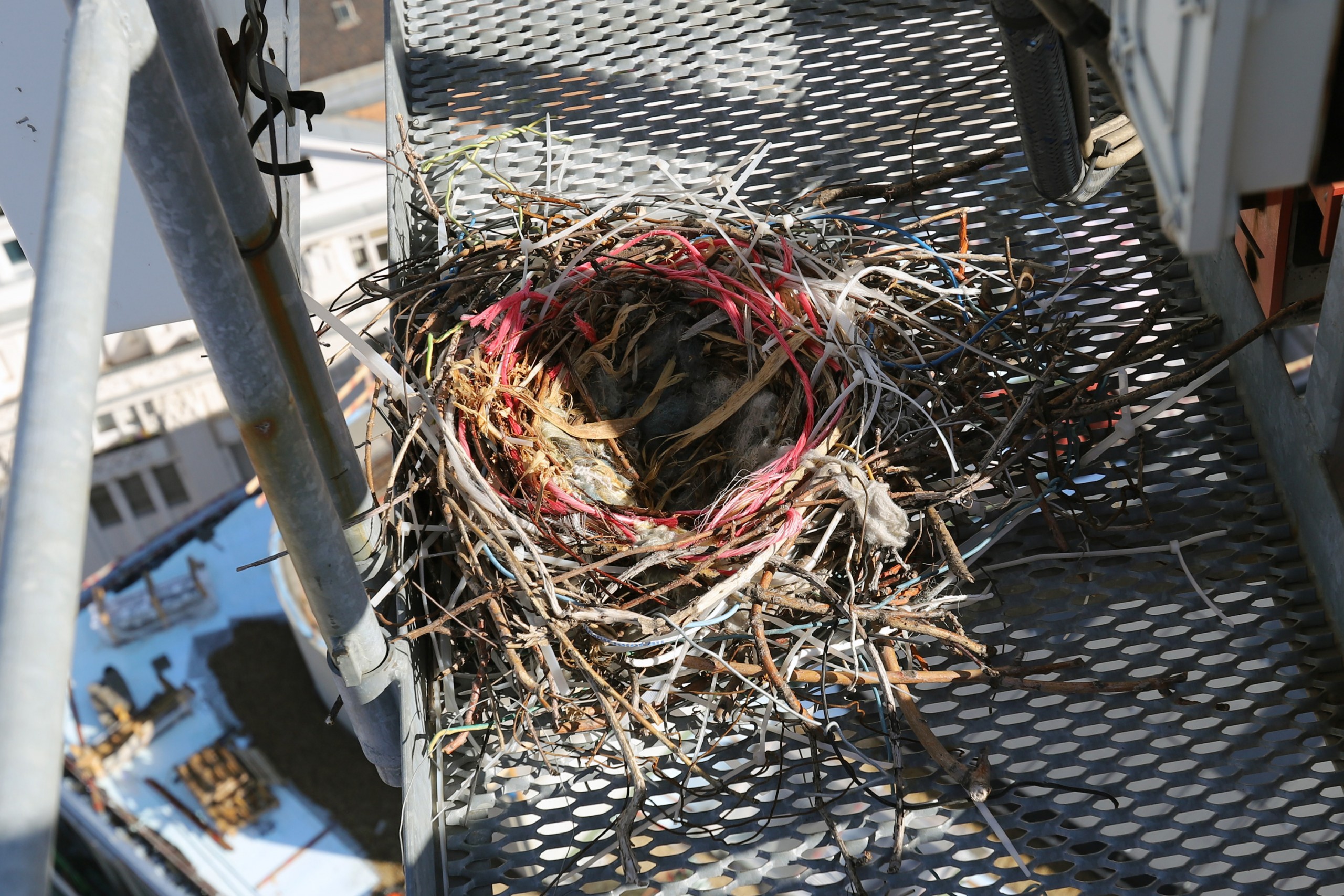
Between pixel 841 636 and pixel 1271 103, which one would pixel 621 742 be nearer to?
pixel 841 636

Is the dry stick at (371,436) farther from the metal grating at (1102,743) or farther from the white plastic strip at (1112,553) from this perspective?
the white plastic strip at (1112,553)

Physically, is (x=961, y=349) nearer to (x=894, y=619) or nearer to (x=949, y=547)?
(x=949, y=547)

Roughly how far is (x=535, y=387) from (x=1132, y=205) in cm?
132

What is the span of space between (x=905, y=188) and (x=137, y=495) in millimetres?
15891

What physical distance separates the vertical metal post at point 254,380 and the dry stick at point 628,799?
39cm

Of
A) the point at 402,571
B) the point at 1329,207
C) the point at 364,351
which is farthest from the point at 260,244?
the point at 1329,207

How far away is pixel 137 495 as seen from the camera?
1558cm

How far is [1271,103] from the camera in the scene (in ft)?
2.79

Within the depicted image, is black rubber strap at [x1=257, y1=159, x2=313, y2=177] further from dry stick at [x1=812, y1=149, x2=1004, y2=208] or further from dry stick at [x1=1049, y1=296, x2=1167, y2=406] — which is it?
dry stick at [x1=1049, y1=296, x2=1167, y2=406]

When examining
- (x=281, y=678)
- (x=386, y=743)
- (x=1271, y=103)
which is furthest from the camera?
(x=281, y=678)

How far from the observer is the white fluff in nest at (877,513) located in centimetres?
167

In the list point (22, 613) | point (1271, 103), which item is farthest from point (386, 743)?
point (1271, 103)

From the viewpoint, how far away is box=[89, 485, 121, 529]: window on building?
1540 centimetres

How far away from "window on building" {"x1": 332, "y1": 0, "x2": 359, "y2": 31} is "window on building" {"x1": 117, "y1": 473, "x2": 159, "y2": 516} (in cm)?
942
